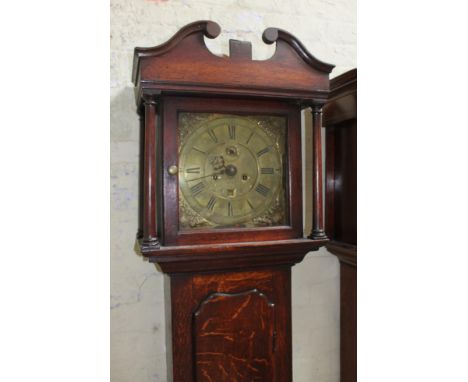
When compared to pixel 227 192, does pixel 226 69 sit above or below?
above

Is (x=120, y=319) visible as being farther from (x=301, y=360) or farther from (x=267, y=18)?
(x=267, y=18)

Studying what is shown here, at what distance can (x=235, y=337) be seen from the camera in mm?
1095

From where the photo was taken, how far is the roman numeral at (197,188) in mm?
1035

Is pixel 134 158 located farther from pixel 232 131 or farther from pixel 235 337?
pixel 235 337

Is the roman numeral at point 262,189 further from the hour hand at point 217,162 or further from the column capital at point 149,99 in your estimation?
the column capital at point 149,99

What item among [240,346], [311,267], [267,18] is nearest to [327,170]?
[311,267]

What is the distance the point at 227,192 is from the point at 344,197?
573 millimetres

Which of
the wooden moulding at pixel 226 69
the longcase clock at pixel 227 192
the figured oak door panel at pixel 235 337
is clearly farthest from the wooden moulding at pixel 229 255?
the wooden moulding at pixel 226 69

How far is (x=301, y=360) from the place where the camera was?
1504 mm

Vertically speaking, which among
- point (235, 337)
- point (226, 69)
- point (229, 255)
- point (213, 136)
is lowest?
point (235, 337)

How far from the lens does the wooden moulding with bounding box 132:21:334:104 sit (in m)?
0.95

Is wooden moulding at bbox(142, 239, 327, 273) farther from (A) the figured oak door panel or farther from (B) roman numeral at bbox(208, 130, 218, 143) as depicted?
(B) roman numeral at bbox(208, 130, 218, 143)

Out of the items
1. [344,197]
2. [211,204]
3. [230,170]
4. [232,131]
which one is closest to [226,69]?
[232,131]

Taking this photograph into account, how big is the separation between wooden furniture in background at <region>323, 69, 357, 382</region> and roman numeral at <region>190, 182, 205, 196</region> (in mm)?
633
